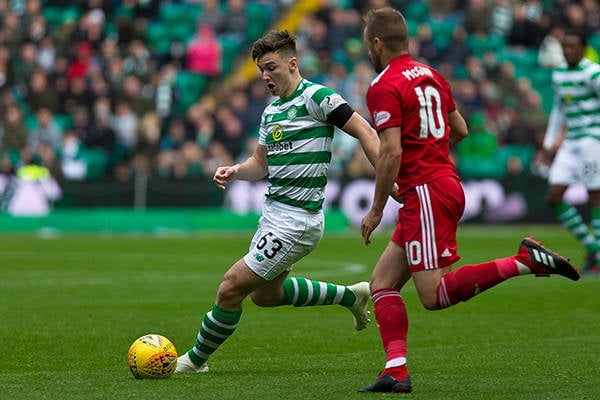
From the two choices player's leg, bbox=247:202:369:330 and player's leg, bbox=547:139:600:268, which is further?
player's leg, bbox=547:139:600:268

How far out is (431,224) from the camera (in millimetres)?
6535

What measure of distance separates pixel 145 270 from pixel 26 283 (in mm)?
2038

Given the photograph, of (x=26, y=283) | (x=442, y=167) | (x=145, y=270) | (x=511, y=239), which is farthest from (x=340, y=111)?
(x=511, y=239)

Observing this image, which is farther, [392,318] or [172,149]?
[172,149]

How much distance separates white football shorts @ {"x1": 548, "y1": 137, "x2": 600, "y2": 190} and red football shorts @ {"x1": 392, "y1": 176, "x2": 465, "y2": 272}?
6.87 meters

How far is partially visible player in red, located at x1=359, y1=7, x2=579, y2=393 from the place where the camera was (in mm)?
6438

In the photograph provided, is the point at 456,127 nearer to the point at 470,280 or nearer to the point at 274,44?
the point at 470,280

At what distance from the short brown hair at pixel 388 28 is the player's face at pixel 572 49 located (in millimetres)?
6547

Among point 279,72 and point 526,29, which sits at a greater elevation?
point 526,29

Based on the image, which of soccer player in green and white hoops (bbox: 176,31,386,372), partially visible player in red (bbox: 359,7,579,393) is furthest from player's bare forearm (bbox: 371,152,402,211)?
soccer player in green and white hoops (bbox: 176,31,386,372)

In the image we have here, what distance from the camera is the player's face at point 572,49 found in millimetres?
12798

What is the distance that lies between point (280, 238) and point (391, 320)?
985mm

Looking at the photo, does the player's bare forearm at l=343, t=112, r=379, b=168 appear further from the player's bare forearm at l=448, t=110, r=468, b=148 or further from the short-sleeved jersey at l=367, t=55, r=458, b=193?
the player's bare forearm at l=448, t=110, r=468, b=148

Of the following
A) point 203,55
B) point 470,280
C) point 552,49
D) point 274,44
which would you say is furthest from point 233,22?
point 470,280
